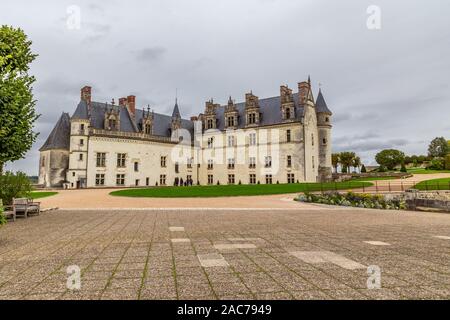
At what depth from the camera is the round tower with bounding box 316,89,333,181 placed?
51281 millimetres

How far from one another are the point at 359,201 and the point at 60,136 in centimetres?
4540

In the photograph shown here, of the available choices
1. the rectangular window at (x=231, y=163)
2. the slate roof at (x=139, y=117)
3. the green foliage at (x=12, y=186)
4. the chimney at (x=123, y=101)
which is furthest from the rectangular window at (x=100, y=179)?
the green foliage at (x=12, y=186)

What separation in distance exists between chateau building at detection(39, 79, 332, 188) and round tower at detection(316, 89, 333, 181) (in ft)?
0.56

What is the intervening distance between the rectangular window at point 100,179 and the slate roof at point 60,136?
6.51 m

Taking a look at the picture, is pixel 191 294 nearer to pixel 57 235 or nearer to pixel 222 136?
pixel 57 235

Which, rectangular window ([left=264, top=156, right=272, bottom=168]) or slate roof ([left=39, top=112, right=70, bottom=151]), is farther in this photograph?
rectangular window ([left=264, top=156, right=272, bottom=168])

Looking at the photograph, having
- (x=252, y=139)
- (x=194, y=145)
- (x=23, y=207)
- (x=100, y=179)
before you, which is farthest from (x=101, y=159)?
(x=23, y=207)

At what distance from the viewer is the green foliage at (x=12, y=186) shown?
1611cm

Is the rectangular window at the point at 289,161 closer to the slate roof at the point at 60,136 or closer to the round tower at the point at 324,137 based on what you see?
the round tower at the point at 324,137

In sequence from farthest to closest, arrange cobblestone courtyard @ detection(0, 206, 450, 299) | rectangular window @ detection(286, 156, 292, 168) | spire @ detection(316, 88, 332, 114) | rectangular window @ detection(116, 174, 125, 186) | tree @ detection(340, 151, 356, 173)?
tree @ detection(340, 151, 356, 173), spire @ detection(316, 88, 332, 114), rectangular window @ detection(116, 174, 125, 186), rectangular window @ detection(286, 156, 292, 168), cobblestone courtyard @ detection(0, 206, 450, 299)

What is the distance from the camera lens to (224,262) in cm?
605

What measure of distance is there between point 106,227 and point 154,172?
4437 centimetres

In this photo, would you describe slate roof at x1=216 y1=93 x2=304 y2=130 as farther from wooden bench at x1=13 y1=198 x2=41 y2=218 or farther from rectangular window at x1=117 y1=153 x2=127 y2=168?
wooden bench at x1=13 y1=198 x2=41 y2=218

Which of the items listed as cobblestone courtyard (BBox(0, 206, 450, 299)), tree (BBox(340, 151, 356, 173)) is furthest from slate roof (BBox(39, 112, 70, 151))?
tree (BBox(340, 151, 356, 173))
